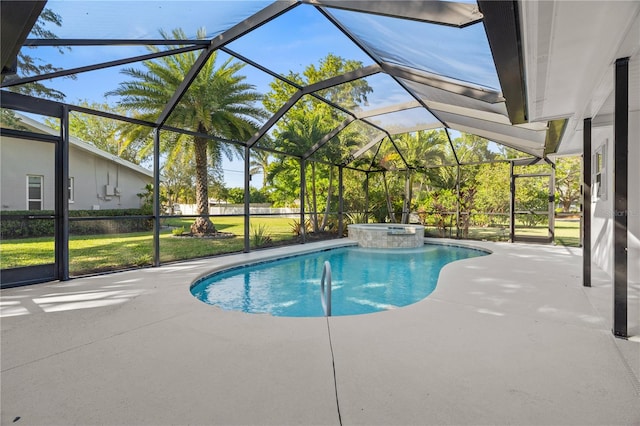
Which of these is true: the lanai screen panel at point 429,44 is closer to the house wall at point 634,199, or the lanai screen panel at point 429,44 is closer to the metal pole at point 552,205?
the house wall at point 634,199

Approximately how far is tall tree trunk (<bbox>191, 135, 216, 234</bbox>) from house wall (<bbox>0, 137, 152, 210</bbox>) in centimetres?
368

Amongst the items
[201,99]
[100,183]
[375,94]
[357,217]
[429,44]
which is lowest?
[357,217]

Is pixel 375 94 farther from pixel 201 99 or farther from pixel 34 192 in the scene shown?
pixel 34 192

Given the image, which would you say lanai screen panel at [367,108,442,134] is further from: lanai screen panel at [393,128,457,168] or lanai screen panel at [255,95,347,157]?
lanai screen panel at [393,128,457,168]

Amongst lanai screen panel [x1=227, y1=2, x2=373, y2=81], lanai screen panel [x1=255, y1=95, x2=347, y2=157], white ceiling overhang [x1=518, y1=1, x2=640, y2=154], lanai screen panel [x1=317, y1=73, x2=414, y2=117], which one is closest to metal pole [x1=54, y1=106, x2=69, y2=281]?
lanai screen panel [x1=227, y1=2, x2=373, y2=81]

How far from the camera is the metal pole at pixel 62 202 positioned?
523cm

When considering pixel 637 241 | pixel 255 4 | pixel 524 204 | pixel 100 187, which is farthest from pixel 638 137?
pixel 100 187

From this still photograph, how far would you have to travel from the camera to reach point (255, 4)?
179 inches

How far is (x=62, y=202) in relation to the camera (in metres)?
5.23

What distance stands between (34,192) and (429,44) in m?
6.89

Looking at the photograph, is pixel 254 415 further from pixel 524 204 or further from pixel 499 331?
pixel 524 204

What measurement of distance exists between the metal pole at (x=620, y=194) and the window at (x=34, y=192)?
8009 millimetres

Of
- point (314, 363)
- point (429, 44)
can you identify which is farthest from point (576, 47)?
point (314, 363)

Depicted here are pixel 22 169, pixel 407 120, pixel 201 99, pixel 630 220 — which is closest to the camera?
pixel 630 220
